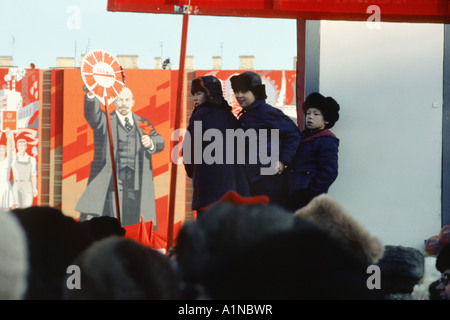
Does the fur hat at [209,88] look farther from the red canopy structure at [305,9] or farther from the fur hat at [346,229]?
the fur hat at [346,229]

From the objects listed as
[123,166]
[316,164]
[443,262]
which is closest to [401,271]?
[443,262]

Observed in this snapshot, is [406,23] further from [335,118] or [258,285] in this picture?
[258,285]

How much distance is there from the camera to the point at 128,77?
50.6 ft

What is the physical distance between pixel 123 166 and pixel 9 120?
11.4 feet

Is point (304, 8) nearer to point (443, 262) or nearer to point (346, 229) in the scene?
point (443, 262)

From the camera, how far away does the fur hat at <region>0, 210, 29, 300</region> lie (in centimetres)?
93

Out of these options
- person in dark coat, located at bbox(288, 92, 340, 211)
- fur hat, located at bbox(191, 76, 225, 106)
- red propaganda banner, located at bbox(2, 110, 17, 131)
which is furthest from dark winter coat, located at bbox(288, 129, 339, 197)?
red propaganda banner, located at bbox(2, 110, 17, 131)

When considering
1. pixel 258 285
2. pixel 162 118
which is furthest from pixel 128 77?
pixel 258 285

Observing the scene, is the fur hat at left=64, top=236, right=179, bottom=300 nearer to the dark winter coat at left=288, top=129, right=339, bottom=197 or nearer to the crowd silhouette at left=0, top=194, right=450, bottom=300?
the crowd silhouette at left=0, top=194, right=450, bottom=300

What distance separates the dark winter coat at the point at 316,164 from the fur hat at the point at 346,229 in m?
1.90

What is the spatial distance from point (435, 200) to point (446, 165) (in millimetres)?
216

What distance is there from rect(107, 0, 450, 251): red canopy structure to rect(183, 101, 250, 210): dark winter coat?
157 mm

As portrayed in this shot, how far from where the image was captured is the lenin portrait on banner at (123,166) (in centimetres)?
1520

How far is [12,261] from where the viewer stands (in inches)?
37.2
